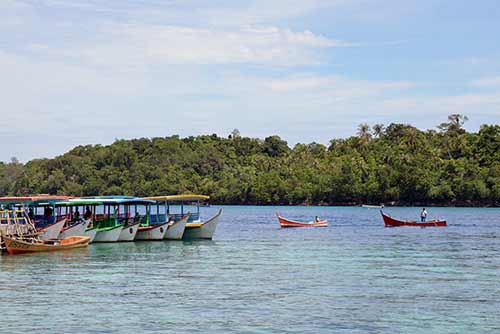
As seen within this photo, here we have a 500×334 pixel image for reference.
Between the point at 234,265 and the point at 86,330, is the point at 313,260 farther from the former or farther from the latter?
the point at 86,330

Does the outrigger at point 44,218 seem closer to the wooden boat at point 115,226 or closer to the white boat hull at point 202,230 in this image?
the wooden boat at point 115,226

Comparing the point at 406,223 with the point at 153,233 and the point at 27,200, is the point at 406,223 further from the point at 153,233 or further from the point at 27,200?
the point at 27,200

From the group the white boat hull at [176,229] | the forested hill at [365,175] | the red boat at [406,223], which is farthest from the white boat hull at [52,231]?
the forested hill at [365,175]

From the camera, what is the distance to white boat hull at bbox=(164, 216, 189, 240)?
50.8 meters

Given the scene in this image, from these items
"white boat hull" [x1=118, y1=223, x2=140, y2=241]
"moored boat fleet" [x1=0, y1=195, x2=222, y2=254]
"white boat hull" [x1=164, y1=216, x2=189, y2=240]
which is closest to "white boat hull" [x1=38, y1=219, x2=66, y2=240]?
"moored boat fleet" [x1=0, y1=195, x2=222, y2=254]

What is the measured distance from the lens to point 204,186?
192000 millimetres

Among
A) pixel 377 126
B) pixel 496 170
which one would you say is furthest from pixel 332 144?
pixel 496 170

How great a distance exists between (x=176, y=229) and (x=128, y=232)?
10.2ft

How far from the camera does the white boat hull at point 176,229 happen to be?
2002 inches

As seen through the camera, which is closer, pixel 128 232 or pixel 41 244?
pixel 41 244

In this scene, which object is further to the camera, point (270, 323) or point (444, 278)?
point (444, 278)

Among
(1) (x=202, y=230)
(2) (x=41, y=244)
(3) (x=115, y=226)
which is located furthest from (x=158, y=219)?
(2) (x=41, y=244)

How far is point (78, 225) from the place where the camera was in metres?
45.6

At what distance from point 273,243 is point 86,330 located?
32.2m
